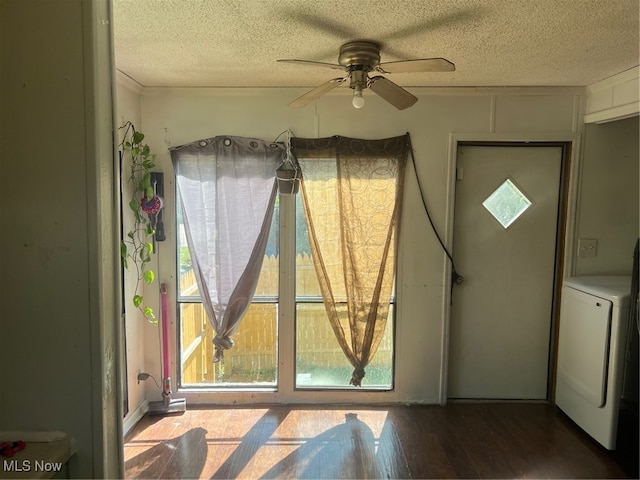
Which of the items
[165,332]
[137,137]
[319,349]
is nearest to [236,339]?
[165,332]

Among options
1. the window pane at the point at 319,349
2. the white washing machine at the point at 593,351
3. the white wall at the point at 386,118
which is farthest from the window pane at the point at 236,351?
the white washing machine at the point at 593,351

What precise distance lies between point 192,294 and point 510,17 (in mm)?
2578

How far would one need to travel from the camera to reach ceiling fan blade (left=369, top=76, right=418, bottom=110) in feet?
5.68

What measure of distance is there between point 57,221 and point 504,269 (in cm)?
283

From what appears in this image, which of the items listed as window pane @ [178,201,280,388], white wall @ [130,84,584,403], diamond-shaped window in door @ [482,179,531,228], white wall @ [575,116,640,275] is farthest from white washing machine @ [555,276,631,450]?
window pane @ [178,201,280,388]

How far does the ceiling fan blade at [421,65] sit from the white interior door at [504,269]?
4.04ft

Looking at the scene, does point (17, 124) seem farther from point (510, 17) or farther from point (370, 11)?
point (510, 17)

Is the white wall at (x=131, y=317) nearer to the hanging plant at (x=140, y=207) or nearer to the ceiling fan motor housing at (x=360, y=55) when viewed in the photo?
the hanging plant at (x=140, y=207)

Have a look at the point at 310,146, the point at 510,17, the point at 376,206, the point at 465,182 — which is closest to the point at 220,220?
the point at 310,146

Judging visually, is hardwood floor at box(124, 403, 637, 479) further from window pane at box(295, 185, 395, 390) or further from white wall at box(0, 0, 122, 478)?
white wall at box(0, 0, 122, 478)

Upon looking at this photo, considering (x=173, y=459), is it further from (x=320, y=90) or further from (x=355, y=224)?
(x=320, y=90)

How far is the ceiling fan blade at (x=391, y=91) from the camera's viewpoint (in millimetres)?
1730

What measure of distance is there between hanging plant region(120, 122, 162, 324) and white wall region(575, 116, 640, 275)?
3.09 m

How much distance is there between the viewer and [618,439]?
2180mm
